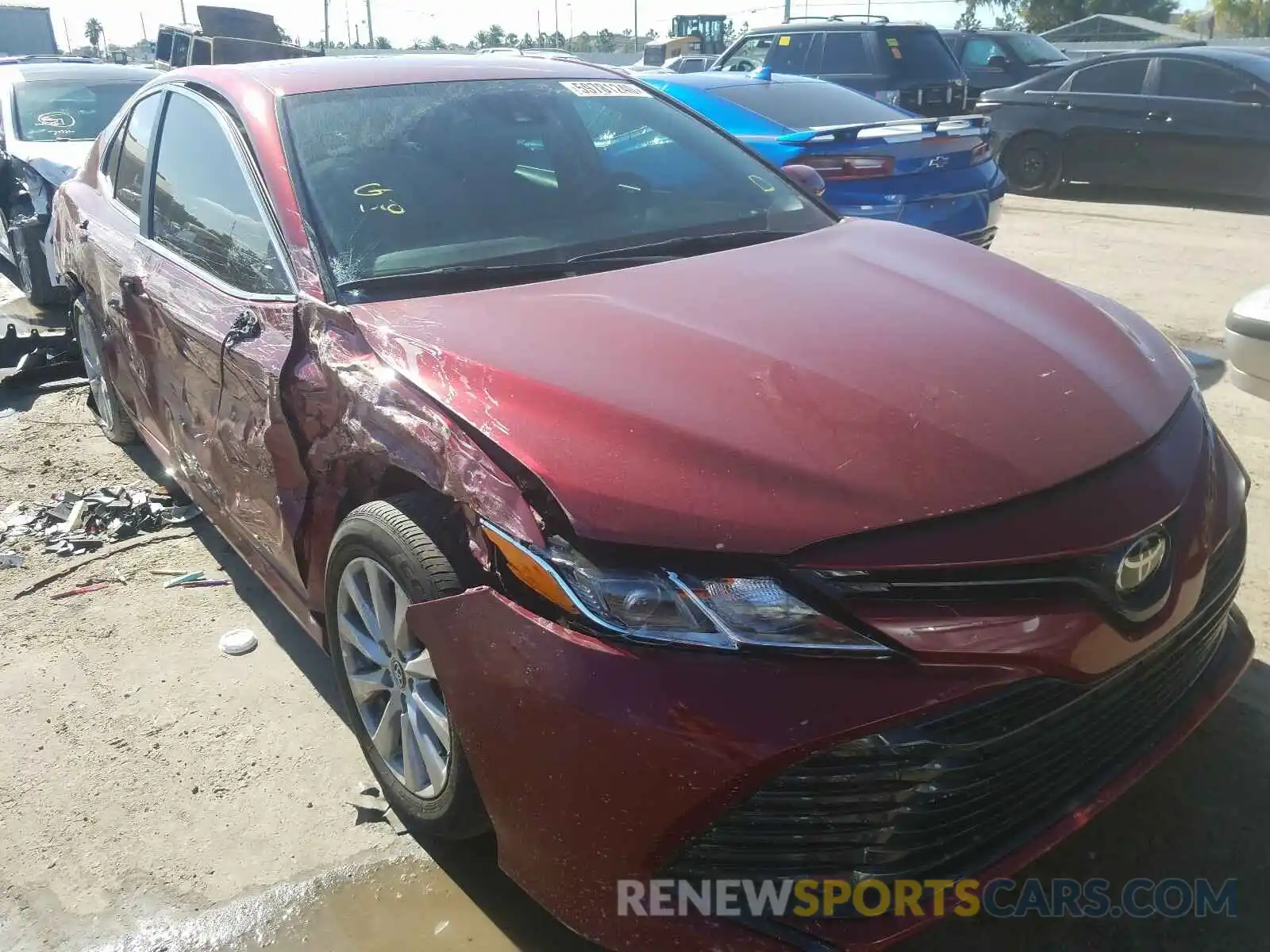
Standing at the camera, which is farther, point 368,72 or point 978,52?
point 978,52

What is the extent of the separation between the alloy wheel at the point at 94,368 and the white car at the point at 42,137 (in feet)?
6.07

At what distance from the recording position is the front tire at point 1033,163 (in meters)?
11.8

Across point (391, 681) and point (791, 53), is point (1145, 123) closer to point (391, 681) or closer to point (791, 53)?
point (791, 53)

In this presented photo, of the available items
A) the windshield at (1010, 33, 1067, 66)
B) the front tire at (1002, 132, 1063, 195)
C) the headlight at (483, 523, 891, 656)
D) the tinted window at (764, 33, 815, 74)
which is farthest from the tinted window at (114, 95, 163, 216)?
the windshield at (1010, 33, 1067, 66)

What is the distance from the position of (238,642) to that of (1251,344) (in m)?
3.58

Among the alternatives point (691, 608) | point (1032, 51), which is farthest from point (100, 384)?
point (1032, 51)

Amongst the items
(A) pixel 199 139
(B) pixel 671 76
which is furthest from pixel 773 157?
(A) pixel 199 139

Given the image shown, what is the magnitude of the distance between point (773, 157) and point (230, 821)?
497 cm

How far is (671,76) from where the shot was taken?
7652 millimetres

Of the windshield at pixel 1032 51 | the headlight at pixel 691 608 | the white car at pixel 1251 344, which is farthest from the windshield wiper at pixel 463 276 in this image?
the windshield at pixel 1032 51

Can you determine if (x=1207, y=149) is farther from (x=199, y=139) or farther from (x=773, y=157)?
(x=199, y=139)

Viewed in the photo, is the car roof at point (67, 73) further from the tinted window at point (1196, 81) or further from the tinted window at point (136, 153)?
the tinted window at point (1196, 81)

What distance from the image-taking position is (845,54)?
12.1m

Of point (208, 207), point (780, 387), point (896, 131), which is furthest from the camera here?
point (896, 131)
